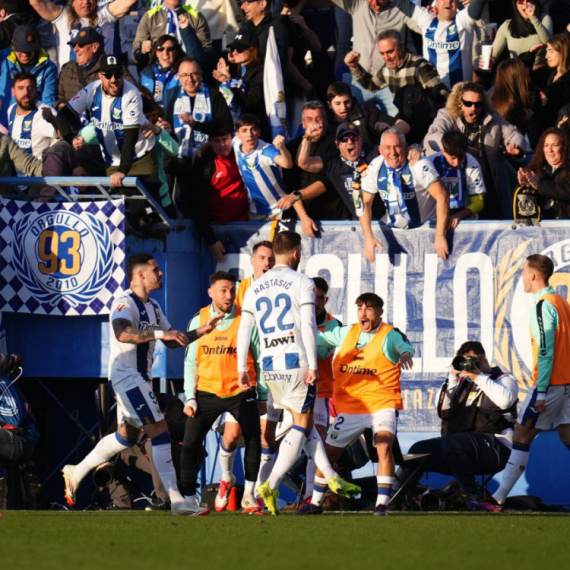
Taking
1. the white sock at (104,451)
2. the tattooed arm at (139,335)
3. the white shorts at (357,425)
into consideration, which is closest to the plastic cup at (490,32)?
the white shorts at (357,425)

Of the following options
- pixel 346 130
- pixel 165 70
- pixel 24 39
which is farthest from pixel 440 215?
pixel 24 39

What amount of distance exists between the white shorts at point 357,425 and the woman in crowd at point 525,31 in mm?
6096

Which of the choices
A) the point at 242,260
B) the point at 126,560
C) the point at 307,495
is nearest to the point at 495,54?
the point at 242,260

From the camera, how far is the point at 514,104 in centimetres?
1338

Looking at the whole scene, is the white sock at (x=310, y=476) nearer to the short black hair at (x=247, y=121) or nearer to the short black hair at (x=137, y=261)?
the short black hair at (x=137, y=261)

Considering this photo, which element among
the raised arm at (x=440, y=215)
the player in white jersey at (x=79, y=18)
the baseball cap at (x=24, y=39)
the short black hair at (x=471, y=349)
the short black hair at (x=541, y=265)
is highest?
the player in white jersey at (x=79, y=18)

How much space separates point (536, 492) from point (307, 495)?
2539 millimetres

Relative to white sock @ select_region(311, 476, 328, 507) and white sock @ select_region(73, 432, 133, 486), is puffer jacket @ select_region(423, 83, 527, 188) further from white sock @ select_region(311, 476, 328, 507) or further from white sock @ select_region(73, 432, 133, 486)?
white sock @ select_region(73, 432, 133, 486)

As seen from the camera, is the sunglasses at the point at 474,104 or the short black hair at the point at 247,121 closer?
the short black hair at the point at 247,121

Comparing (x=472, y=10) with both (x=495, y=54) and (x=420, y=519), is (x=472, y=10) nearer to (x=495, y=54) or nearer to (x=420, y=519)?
(x=495, y=54)

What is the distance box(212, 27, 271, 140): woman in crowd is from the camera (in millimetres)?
13883

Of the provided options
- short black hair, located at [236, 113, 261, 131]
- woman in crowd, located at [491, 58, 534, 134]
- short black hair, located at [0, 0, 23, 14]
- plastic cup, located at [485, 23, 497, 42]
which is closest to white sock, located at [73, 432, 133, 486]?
short black hair, located at [236, 113, 261, 131]

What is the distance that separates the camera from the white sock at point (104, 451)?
10.1 m

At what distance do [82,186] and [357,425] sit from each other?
172 inches
